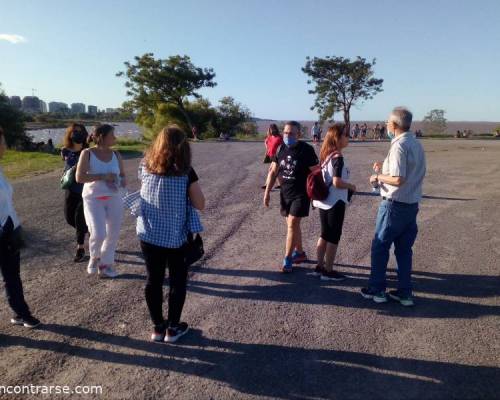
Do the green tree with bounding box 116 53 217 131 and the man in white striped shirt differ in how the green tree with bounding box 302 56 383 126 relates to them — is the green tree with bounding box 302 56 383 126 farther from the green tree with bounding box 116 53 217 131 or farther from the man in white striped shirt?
the man in white striped shirt

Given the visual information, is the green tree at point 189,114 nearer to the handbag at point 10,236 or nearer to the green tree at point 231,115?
the green tree at point 231,115

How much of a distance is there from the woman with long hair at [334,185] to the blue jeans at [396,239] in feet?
1.64

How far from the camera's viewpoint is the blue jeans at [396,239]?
3.94m

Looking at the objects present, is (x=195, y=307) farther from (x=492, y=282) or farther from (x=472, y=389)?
(x=492, y=282)

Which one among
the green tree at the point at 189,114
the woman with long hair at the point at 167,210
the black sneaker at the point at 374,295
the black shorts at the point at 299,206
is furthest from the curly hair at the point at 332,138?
the green tree at the point at 189,114

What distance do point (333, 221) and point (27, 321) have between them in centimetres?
333

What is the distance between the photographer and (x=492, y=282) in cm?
465

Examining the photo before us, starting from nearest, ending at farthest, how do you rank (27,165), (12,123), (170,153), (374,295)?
(170,153), (374,295), (27,165), (12,123)

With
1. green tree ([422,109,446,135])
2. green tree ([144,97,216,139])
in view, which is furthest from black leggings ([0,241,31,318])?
green tree ([422,109,446,135])

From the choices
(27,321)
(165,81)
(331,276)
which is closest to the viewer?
(27,321)

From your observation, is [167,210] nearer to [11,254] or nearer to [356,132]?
[11,254]

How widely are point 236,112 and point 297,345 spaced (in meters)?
41.9

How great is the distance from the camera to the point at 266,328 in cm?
366

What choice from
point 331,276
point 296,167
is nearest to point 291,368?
point 331,276
